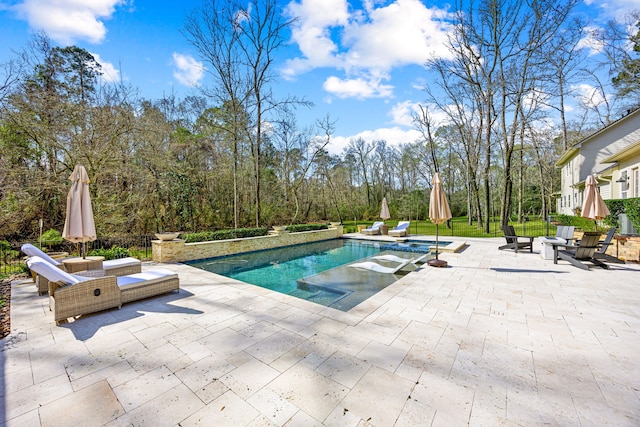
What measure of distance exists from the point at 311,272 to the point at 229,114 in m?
10.4

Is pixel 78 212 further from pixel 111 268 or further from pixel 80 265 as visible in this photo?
pixel 111 268

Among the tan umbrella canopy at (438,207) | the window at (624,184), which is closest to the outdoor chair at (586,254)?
the tan umbrella canopy at (438,207)

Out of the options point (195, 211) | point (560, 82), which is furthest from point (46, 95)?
point (560, 82)

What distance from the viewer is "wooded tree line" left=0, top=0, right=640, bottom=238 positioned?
8.84 metres

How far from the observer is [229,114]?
44.6 ft

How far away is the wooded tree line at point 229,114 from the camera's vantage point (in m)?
8.84

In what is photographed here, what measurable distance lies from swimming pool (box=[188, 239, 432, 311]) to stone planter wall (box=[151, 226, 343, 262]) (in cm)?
26

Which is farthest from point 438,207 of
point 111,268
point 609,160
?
point 609,160

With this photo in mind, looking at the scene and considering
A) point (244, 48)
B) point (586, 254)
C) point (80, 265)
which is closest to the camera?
point (80, 265)

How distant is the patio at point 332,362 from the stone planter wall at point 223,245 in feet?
10.7

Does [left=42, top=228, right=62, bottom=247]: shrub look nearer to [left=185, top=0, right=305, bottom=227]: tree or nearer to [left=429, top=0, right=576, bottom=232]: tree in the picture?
[left=185, top=0, right=305, bottom=227]: tree

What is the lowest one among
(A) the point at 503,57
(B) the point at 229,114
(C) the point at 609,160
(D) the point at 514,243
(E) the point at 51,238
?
(D) the point at 514,243

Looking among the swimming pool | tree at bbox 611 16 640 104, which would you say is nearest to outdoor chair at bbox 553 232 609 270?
the swimming pool

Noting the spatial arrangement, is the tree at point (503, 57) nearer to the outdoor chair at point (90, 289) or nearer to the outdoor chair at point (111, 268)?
the outdoor chair at point (90, 289)
